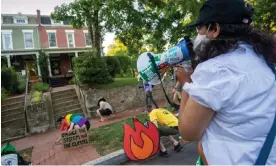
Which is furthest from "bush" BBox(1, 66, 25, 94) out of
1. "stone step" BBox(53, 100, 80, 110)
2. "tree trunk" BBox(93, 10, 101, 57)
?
"tree trunk" BBox(93, 10, 101, 57)

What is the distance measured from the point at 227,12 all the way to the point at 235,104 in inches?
15.5

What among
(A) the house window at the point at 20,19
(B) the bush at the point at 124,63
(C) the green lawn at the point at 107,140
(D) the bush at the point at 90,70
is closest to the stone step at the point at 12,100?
(D) the bush at the point at 90,70

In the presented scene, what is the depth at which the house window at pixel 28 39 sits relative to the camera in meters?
25.6

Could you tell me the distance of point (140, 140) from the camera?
4.98 meters

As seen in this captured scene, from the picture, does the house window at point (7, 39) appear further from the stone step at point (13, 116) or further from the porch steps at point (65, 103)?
the stone step at point (13, 116)

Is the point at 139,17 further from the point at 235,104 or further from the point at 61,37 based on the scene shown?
the point at 61,37

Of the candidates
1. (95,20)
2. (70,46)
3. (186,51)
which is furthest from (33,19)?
(186,51)

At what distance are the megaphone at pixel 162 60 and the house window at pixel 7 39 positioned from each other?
26.1 m

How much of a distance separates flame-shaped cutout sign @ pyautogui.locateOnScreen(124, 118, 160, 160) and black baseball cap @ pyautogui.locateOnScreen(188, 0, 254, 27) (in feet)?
12.9

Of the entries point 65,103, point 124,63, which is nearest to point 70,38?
point 124,63

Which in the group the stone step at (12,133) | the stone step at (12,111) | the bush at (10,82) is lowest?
the stone step at (12,133)

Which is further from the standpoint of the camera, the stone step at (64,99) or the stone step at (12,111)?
the stone step at (64,99)

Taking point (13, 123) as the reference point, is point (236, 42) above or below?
above

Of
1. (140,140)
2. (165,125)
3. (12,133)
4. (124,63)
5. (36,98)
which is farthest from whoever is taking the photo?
(124,63)
